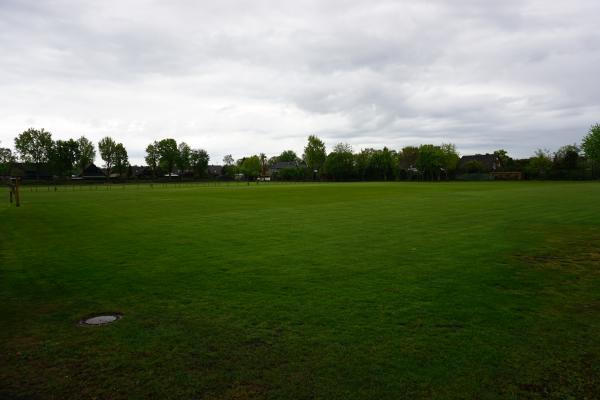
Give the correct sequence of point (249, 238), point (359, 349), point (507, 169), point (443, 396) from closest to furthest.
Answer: point (443, 396) < point (359, 349) < point (249, 238) < point (507, 169)

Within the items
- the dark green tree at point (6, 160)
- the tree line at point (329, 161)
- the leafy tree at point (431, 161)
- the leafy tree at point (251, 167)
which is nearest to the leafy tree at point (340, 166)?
the tree line at point (329, 161)

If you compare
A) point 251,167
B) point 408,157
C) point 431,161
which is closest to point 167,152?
point 251,167

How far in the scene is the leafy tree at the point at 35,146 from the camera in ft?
438

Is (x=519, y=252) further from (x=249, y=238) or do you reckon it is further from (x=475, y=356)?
(x=249, y=238)

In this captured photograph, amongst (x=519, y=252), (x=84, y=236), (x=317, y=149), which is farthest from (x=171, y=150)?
(x=519, y=252)

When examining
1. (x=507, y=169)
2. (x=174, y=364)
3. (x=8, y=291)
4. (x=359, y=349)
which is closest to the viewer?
(x=174, y=364)

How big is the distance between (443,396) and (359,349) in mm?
1551

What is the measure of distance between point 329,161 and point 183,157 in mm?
60885

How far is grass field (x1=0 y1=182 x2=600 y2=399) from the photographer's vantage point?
5.29 metres

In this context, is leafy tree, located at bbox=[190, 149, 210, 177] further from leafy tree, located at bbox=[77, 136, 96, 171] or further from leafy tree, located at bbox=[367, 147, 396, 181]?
leafy tree, located at bbox=[367, 147, 396, 181]

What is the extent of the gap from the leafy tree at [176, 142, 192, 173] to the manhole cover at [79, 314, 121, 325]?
16055 cm

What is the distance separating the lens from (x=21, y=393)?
5125 millimetres

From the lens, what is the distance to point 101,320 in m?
7.70

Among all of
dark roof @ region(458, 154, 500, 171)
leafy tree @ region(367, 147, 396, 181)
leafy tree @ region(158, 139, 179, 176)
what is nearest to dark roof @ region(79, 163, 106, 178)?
leafy tree @ region(158, 139, 179, 176)
